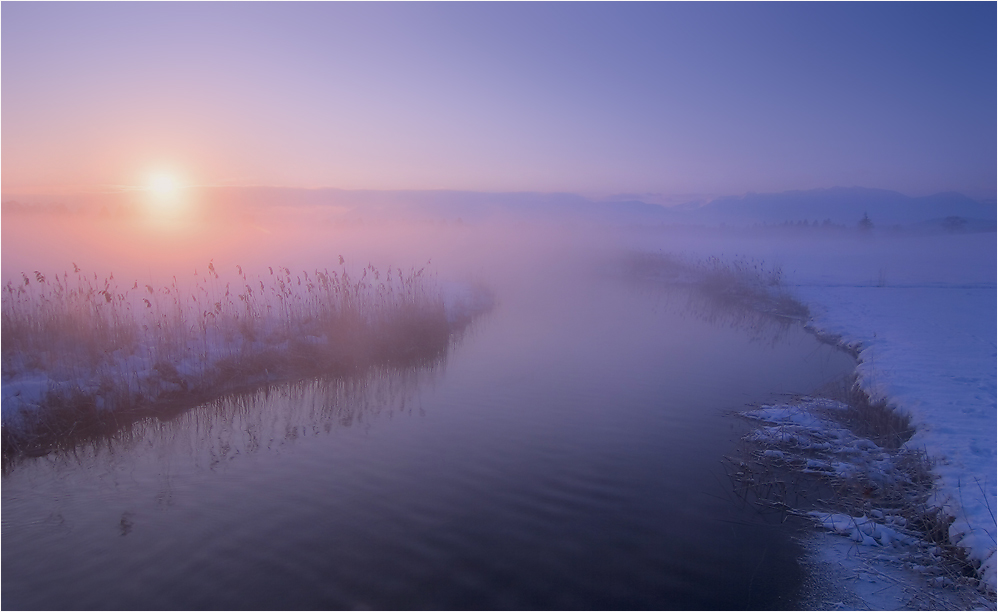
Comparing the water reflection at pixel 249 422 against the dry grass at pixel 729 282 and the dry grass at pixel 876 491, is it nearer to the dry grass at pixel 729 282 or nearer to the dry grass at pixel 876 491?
the dry grass at pixel 876 491

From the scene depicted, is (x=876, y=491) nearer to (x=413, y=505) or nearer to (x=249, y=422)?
(x=413, y=505)

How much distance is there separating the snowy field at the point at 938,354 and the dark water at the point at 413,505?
1.79 metres

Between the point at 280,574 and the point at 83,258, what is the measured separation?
2344cm

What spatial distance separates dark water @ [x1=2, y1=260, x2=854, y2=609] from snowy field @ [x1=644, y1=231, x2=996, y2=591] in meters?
1.79

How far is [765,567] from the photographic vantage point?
Result: 5309 mm

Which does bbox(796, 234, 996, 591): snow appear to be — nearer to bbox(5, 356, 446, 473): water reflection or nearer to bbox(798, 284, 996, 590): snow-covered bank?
bbox(798, 284, 996, 590): snow-covered bank

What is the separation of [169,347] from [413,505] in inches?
267

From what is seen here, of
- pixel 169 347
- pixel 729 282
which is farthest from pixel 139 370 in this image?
pixel 729 282

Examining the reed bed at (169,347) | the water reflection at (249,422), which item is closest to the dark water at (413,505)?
the water reflection at (249,422)

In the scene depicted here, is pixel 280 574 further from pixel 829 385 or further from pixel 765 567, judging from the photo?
pixel 829 385

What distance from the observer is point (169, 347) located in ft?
34.6

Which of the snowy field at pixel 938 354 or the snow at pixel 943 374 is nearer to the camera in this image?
the snow at pixel 943 374

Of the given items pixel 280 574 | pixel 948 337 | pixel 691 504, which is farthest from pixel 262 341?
pixel 948 337

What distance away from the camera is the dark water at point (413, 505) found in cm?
501
